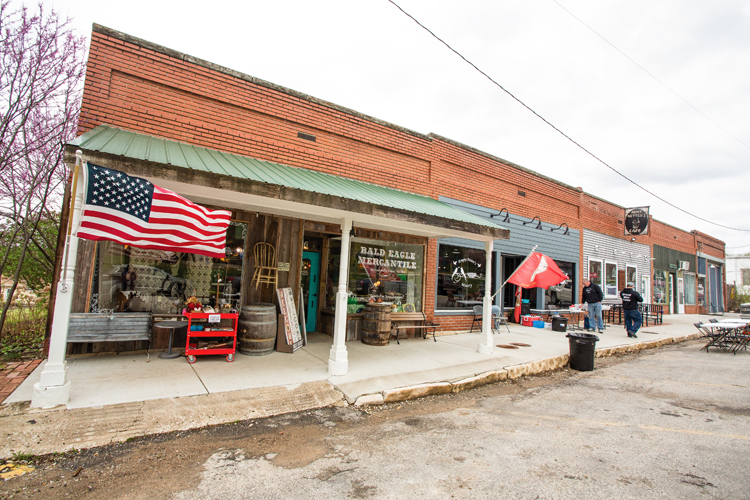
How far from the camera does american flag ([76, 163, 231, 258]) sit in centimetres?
422

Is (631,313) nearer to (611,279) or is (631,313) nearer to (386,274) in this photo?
(611,279)

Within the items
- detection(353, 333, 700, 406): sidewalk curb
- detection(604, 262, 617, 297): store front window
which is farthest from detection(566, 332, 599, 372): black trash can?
detection(604, 262, 617, 297): store front window

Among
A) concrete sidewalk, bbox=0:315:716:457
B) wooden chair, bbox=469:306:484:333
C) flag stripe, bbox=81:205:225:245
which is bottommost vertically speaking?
concrete sidewalk, bbox=0:315:716:457

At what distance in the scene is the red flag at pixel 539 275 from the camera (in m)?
8.69

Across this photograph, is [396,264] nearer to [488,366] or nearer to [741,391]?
[488,366]

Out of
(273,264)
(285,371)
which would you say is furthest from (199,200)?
(285,371)

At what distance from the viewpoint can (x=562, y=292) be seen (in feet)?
50.9

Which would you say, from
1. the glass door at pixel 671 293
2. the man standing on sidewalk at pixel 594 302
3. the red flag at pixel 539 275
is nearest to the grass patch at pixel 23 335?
the red flag at pixel 539 275

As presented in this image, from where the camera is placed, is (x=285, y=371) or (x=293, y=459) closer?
(x=293, y=459)

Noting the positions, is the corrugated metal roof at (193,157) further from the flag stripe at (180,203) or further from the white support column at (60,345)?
the white support column at (60,345)

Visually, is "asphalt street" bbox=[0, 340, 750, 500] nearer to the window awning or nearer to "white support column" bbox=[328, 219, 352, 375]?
"white support column" bbox=[328, 219, 352, 375]

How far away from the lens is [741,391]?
255 inches

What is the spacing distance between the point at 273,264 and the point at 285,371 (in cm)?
258

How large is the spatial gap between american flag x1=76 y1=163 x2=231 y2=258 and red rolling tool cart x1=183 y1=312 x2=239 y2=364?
159cm
